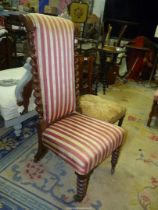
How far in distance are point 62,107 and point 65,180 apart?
0.60 m

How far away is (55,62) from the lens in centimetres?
150

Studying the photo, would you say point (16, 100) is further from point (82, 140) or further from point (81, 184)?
point (81, 184)

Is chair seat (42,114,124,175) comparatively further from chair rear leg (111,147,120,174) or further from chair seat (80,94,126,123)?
chair seat (80,94,126,123)

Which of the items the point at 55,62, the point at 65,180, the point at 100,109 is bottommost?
the point at 65,180

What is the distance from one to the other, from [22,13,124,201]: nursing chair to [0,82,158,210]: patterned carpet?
7.9 inches

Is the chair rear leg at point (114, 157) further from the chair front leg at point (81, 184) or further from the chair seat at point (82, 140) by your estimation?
the chair front leg at point (81, 184)

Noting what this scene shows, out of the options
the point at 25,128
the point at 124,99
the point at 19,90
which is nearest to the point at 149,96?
the point at 124,99

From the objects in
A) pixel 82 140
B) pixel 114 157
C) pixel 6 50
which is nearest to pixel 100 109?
pixel 114 157

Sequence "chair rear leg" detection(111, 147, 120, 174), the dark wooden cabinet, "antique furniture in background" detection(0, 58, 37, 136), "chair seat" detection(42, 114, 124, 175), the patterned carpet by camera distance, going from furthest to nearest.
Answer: the dark wooden cabinet, "antique furniture in background" detection(0, 58, 37, 136), "chair rear leg" detection(111, 147, 120, 174), the patterned carpet, "chair seat" detection(42, 114, 124, 175)

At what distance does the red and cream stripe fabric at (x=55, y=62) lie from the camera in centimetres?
139

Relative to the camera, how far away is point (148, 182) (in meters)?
1.81

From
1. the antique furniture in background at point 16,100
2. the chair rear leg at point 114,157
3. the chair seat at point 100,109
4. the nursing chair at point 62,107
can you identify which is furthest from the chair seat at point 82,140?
the antique furniture in background at point 16,100

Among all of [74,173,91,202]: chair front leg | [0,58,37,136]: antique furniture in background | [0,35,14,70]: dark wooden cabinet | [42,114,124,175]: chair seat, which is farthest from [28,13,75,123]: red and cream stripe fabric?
[0,35,14,70]: dark wooden cabinet

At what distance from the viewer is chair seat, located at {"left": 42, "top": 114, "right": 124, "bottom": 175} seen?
4.38 feet
